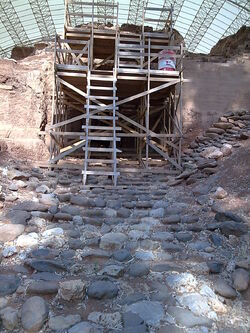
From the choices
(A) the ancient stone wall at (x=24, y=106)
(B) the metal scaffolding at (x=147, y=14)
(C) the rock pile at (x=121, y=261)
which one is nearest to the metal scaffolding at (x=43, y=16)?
(B) the metal scaffolding at (x=147, y=14)

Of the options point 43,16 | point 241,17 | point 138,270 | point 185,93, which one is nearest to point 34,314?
point 138,270

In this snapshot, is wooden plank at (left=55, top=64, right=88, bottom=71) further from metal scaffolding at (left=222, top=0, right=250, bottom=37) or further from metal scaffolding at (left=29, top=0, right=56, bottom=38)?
metal scaffolding at (left=29, top=0, right=56, bottom=38)

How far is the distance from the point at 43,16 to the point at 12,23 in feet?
8.58

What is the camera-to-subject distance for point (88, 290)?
3.05m

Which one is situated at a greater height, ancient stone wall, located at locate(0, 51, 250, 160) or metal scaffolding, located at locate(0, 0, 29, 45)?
metal scaffolding, located at locate(0, 0, 29, 45)

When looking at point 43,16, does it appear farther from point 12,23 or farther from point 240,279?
point 240,279

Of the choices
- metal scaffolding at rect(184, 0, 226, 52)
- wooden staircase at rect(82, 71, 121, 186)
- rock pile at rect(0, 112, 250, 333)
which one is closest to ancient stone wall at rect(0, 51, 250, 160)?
wooden staircase at rect(82, 71, 121, 186)

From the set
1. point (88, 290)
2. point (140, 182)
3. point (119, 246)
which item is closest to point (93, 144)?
point (140, 182)

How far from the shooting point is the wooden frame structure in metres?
8.47

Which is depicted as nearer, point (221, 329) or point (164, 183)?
point (221, 329)

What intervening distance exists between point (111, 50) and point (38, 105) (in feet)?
11.0

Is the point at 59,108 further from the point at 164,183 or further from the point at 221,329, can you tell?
the point at 221,329

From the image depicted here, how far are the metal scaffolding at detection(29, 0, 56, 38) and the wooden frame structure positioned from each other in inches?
670

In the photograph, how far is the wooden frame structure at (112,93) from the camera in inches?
333
